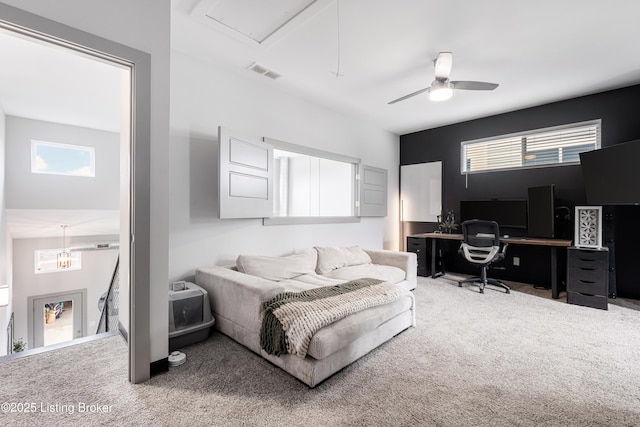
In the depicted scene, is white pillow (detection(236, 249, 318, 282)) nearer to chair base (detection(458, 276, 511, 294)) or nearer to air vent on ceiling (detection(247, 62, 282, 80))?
air vent on ceiling (detection(247, 62, 282, 80))

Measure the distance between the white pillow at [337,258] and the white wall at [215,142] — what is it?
43 centimetres

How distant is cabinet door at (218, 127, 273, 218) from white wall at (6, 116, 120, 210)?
3184 millimetres

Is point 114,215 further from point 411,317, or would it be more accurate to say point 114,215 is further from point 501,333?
point 501,333

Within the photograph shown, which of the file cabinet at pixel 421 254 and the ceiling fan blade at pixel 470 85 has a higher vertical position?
the ceiling fan blade at pixel 470 85

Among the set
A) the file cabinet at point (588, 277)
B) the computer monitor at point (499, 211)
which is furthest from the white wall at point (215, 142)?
the file cabinet at point (588, 277)

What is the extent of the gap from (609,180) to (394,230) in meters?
3.29

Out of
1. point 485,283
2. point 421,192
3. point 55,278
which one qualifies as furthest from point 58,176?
point 485,283

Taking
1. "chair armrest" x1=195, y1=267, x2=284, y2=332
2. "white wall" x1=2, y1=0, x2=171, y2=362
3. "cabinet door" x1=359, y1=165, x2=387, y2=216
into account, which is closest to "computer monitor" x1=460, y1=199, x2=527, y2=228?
"cabinet door" x1=359, y1=165, x2=387, y2=216

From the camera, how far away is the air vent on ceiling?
10.6 ft

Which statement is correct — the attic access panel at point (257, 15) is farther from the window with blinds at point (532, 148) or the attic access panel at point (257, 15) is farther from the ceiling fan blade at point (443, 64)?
the window with blinds at point (532, 148)

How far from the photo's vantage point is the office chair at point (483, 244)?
13.3ft

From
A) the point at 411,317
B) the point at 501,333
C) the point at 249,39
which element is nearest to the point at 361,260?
the point at 411,317

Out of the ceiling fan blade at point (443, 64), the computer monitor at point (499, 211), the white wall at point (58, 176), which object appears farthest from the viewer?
the computer monitor at point (499, 211)

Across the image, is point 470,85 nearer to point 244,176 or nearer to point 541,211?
point 541,211
